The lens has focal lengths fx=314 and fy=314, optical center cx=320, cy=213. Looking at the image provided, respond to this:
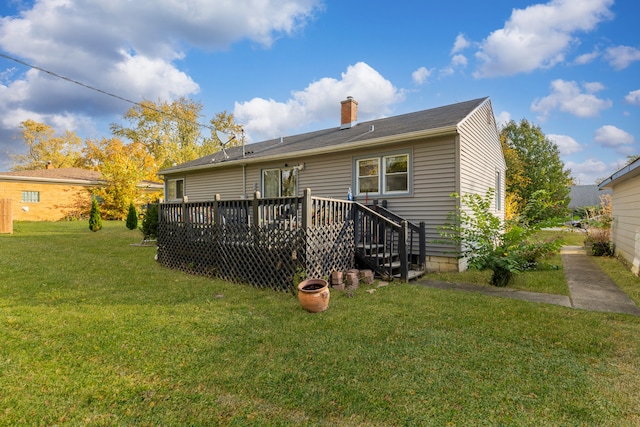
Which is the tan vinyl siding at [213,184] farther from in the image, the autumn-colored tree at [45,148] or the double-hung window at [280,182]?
the autumn-colored tree at [45,148]

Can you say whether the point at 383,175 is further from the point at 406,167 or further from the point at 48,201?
the point at 48,201

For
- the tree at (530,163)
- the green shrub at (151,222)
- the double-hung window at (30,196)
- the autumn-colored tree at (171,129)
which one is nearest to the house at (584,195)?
the tree at (530,163)

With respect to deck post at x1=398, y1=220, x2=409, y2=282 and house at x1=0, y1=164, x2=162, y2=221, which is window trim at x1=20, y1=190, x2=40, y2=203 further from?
deck post at x1=398, y1=220, x2=409, y2=282

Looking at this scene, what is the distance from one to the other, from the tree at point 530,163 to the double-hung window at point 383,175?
68.1 ft

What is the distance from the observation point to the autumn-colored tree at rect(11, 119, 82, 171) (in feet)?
103

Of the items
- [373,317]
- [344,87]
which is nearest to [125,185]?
[344,87]

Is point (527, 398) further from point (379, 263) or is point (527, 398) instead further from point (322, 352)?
point (379, 263)

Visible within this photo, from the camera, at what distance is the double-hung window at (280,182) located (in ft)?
33.1

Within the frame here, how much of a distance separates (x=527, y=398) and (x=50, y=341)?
14.0 ft

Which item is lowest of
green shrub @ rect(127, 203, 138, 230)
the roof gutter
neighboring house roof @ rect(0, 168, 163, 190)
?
green shrub @ rect(127, 203, 138, 230)

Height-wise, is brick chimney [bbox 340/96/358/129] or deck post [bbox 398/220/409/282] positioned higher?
brick chimney [bbox 340/96/358/129]

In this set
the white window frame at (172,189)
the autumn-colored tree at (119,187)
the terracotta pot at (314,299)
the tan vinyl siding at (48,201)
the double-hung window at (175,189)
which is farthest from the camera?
the autumn-colored tree at (119,187)

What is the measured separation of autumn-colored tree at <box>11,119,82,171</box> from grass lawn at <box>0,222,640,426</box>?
1426 inches

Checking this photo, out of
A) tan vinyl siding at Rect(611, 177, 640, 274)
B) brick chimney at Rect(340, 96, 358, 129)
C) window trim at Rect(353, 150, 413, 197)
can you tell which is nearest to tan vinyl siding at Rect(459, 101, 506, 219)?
window trim at Rect(353, 150, 413, 197)
